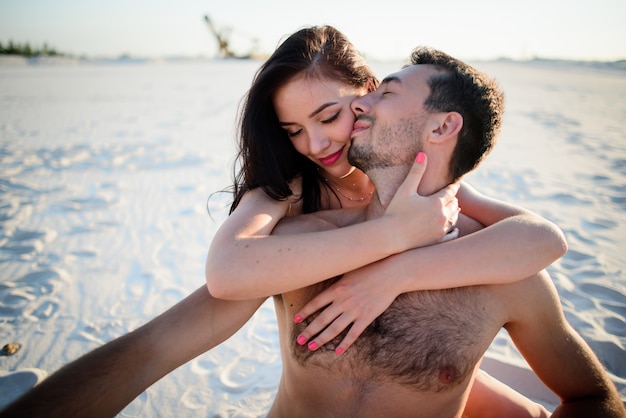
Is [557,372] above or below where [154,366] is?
above

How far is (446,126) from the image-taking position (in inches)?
85.7

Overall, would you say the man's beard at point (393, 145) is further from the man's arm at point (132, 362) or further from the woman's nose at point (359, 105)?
the man's arm at point (132, 362)

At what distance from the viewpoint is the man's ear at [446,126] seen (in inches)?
84.8

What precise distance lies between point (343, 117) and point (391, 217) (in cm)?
89

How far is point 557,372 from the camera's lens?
1877mm

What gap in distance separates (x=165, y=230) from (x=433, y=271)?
432cm

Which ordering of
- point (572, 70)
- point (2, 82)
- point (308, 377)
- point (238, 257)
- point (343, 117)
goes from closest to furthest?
point (238, 257)
point (308, 377)
point (343, 117)
point (2, 82)
point (572, 70)

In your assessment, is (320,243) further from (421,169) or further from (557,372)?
(557,372)

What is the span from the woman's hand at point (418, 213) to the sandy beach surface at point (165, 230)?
6.08 ft

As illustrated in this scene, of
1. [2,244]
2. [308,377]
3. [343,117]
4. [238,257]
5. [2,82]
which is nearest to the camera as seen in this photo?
[238,257]

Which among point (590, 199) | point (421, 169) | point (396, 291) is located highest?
point (421, 169)

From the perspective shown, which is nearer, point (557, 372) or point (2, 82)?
point (557, 372)

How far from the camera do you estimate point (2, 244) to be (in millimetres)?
4645

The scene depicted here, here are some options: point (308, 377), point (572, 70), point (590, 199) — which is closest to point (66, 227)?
point (308, 377)
